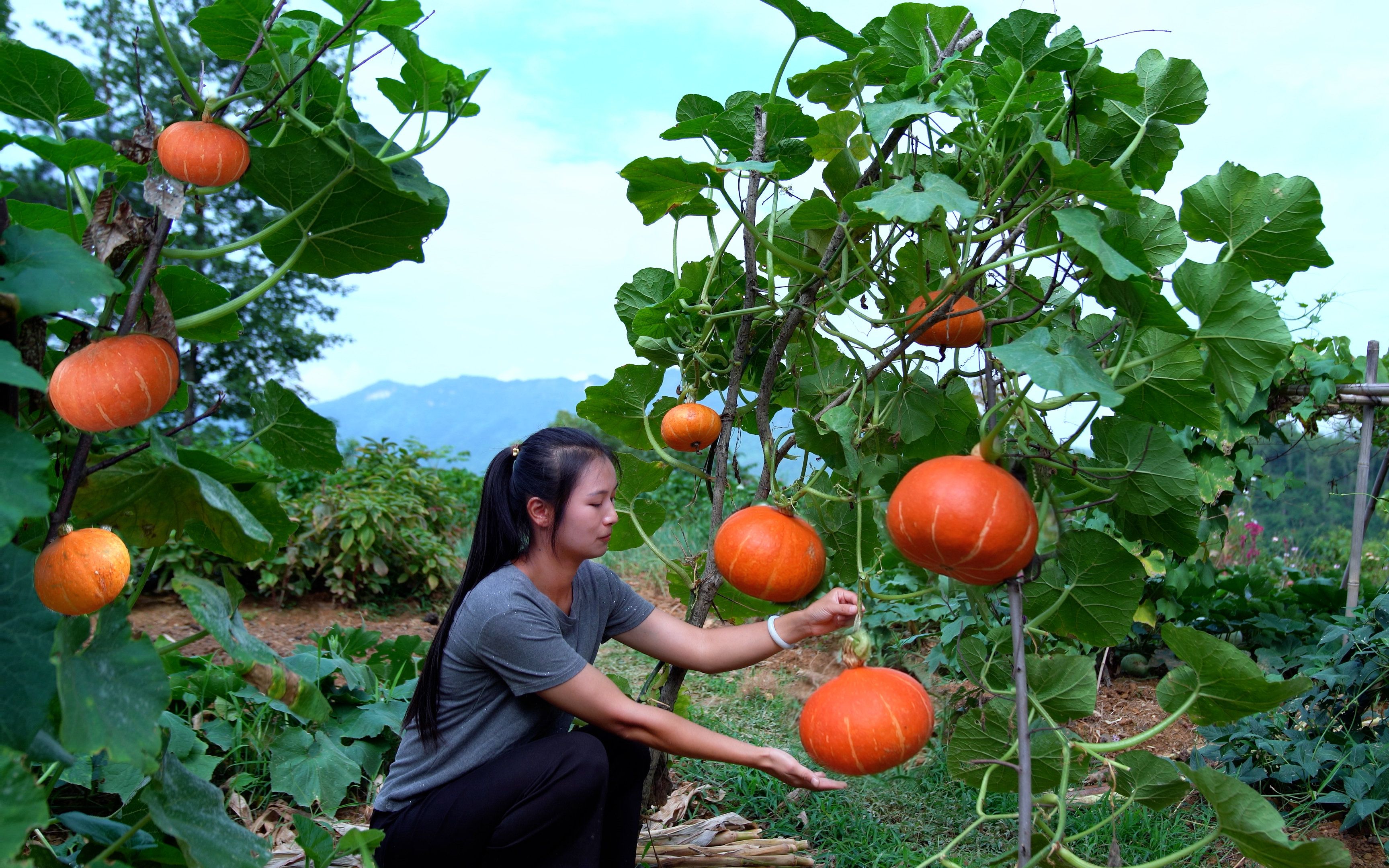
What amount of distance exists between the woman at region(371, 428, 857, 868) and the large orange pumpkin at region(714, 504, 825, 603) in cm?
12

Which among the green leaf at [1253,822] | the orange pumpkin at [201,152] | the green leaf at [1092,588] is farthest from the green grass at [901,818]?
the orange pumpkin at [201,152]

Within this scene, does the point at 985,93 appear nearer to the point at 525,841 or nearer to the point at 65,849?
the point at 525,841

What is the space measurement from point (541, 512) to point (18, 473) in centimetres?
100

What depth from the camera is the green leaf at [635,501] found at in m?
2.04

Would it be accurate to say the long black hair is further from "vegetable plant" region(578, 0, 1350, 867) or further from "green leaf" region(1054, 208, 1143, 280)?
"green leaf" region(1054, 208, 1143, 280)

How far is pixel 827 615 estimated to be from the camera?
5.55 feet

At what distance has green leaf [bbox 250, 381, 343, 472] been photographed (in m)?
1.52

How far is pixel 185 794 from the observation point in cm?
127

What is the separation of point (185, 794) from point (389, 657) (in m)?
2.04

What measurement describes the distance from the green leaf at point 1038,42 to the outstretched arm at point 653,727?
3.84 feet

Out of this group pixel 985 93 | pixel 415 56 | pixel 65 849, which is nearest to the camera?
pixel 415 56

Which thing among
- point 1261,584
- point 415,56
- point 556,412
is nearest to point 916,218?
point 415,56

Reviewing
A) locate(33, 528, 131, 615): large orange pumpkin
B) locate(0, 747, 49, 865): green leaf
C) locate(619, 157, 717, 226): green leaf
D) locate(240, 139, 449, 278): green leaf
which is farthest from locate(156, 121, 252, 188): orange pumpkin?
locate(0, 747, 49, 865): green leaf

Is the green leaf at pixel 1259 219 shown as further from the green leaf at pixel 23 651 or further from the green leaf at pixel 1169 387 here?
the green leaf at pixel 23 651
